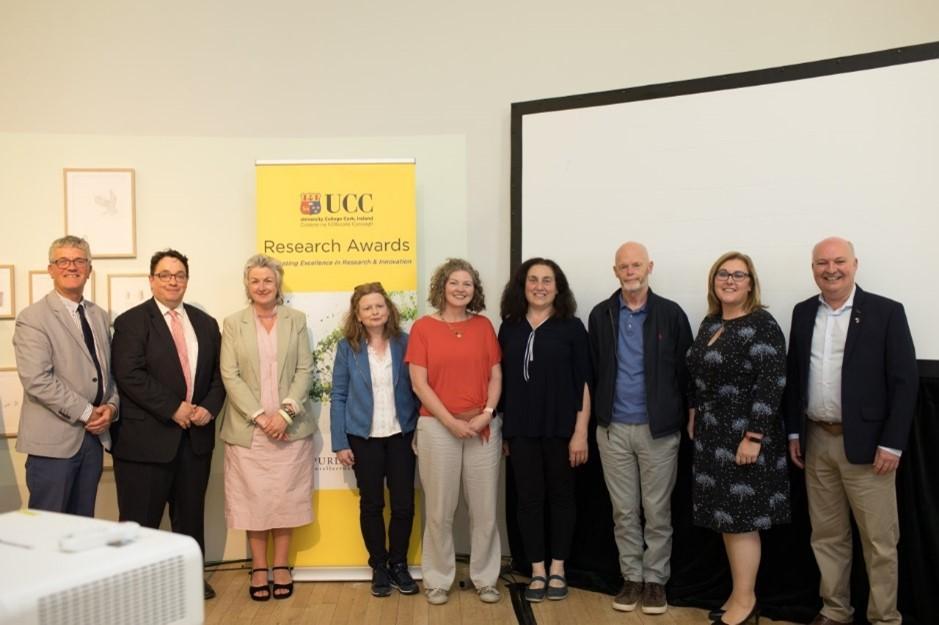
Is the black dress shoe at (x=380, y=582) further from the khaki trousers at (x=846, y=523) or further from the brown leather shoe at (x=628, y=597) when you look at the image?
the khaki trousers at (x=846, y=523)

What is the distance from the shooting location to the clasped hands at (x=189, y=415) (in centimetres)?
328

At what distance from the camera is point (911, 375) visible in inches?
108

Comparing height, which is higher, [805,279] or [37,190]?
[37,190]

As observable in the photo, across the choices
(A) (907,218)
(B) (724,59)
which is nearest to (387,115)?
(B) (724,59)

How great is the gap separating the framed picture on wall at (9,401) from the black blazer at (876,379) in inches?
163

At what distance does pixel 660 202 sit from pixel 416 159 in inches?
55.9

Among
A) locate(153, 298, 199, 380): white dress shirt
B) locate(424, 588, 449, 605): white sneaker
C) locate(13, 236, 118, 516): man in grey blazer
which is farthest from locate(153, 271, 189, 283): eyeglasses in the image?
locate(424, 588, 449, 605): white sneaker

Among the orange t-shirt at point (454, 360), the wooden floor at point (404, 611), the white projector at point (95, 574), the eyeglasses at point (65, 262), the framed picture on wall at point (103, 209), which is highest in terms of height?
the framed picture on wall at point (103, 209)

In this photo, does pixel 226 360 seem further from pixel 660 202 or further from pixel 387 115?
pixel 660 202

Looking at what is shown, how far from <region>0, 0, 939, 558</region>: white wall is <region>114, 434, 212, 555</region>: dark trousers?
648 millimetres

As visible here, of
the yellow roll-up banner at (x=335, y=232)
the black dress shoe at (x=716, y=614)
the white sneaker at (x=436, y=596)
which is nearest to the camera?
the black dress shoe at (x=716, y=614)

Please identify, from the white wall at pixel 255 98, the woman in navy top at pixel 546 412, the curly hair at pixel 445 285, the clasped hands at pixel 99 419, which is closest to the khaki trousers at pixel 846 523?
the woman in navy top at pixel 546 412

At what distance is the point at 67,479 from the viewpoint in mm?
3092

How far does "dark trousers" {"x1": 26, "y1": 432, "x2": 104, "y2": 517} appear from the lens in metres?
3.04
